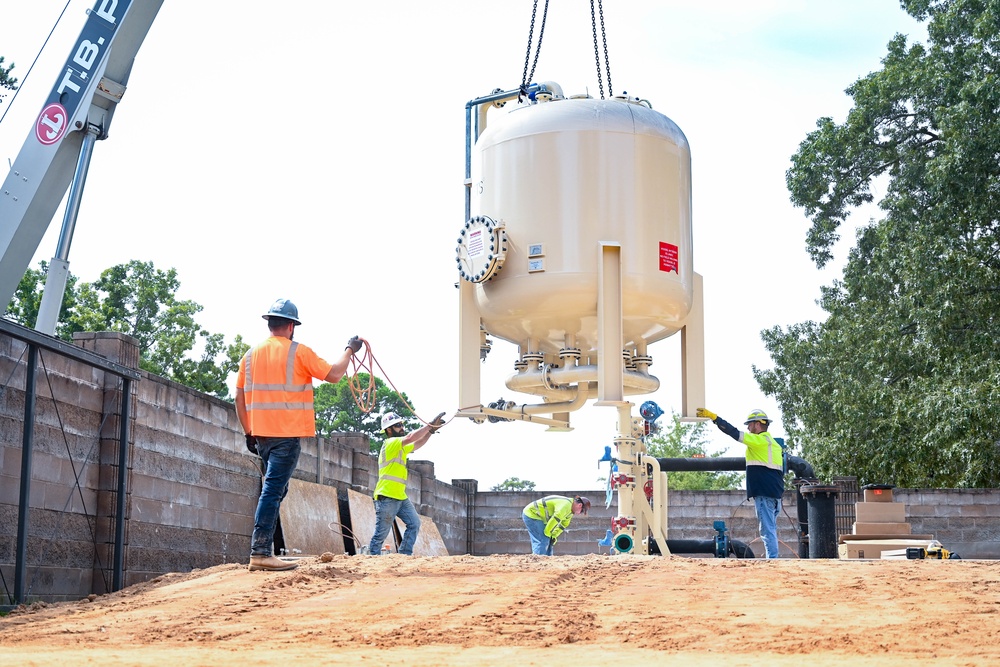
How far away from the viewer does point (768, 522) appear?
1337 centimetres

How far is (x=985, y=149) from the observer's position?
77.7 ft

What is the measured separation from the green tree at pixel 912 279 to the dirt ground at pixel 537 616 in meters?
14.5

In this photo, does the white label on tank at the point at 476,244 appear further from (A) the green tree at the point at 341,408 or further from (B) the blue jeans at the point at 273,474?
(A) the green tree at the point at 341,408

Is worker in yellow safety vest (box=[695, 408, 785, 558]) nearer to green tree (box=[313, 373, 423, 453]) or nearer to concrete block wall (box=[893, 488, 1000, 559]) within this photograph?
concrete block wall (box=[893, 488, 1000, 559])

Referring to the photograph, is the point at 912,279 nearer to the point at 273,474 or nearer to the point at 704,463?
the point at 704,463

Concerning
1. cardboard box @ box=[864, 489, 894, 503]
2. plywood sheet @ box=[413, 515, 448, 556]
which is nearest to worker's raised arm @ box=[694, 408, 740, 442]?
cardboard box @ box=[864, 489, 894, 503]

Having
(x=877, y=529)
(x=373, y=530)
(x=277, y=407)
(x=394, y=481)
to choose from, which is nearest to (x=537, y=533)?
(x=373, y=530)

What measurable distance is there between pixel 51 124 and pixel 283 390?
16.2 feet

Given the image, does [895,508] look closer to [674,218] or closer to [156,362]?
[674,218]

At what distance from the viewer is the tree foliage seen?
142ft

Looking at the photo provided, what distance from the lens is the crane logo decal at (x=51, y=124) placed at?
39.7 ft

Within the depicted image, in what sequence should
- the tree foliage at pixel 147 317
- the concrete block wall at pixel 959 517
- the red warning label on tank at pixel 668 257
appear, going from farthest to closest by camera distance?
the tree foliage at pixel 147 317 < the concrete block wall at pixel 959 517 < the red warning label on tank at pixel 668 257

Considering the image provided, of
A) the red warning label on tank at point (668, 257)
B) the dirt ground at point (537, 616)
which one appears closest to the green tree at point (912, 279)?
the red warning label on tank at point (668, 257)

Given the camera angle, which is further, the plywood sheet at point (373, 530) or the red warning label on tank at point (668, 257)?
the plywood sheet at point (373, 530)
